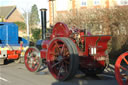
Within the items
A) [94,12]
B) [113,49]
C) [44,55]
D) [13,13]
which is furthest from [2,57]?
[13,13]

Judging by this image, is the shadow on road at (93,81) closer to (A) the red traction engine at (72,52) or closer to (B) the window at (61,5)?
(A) the red traction engine at (72,52)

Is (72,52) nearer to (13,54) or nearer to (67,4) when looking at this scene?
(13,54)

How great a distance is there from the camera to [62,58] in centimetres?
645

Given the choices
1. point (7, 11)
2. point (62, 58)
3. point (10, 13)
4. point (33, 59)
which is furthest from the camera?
point (7, 11)

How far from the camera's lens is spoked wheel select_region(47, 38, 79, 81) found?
19.4ft

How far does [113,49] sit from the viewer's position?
37.2 feet

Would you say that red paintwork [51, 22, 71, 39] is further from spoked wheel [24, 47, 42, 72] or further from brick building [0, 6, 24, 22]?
brick building [0, 6, 24, 22]

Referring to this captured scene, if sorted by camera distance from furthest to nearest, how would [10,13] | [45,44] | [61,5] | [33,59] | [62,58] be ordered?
[10,13] → [61,5] → [33,59] → [45,44] → [62,58]

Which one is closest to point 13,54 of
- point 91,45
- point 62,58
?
point 62,58

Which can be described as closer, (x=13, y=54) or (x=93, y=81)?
(x=93, y=81)

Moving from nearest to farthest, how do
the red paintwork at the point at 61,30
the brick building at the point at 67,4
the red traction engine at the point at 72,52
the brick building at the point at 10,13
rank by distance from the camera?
the red traction engine at the point at 72,52 < the red paintwork at the point at 61,30 < the brick building at the point at 67,4 < the brick building at the point at 10,13

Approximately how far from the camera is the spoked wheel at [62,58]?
5910mm

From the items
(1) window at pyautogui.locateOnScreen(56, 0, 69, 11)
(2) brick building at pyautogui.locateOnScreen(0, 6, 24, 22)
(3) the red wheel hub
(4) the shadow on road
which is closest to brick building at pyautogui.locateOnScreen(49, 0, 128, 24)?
(1) window at pyautogui.locateOnScreen(56, 0, 69, 11)

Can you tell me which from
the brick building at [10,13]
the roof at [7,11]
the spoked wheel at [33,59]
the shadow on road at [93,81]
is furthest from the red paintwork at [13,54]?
the brick building at [10,13]
